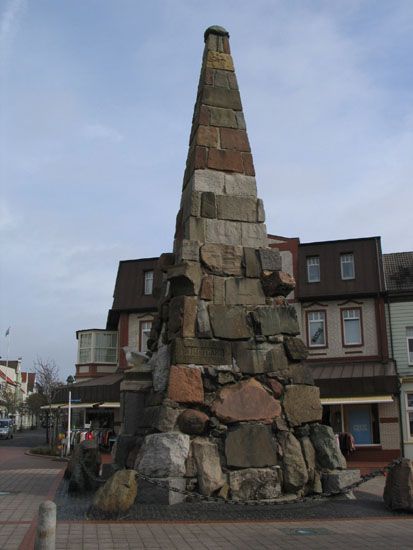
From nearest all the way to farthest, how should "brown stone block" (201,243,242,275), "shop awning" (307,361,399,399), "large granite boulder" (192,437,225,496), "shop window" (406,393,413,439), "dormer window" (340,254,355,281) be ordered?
"large granite boulder" (192,437,225,496) < "brown stone block" (201,243,242,275) < "shop awning" (307,361,399,399) < "shop window" (406,393,413,439) < "dormer window" (340,254,355,281)

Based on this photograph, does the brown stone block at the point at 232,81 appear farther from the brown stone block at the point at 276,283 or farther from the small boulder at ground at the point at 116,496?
the small boulder at ground at the point at 116,496

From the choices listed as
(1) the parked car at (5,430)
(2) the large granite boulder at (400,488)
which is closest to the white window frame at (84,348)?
(1) the parked car at (5,430)

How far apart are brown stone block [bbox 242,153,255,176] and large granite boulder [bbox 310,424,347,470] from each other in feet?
14.8

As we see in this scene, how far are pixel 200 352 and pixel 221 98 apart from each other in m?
4.76

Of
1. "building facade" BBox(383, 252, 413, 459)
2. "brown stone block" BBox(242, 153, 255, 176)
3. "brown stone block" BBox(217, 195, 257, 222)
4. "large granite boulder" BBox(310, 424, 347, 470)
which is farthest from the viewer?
"building facade" BBox(383, 252, 413, 459)

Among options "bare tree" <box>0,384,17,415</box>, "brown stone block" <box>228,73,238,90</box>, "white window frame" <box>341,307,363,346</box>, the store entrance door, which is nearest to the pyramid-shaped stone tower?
"brown stone block" <box>228,73,238,90</box>

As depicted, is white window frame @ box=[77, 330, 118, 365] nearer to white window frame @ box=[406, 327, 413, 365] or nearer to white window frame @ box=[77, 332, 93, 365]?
white window frame @ box=[77, 332, 93, 365]

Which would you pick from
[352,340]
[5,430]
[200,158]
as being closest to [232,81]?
[200,158]

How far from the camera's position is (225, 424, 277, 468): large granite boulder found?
8.49 metres

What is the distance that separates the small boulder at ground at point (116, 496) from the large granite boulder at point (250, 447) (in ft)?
5.02

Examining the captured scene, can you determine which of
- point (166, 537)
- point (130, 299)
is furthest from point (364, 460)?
point (166, 537)

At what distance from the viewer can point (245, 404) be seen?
350 inches

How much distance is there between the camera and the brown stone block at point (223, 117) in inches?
420

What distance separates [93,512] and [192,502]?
1344 mm
